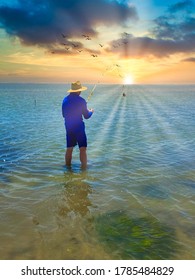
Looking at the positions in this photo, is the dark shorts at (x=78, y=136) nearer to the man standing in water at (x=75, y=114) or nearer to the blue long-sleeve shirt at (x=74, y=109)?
the man standing in water at (x=75, y=114)

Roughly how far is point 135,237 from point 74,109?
5202mm

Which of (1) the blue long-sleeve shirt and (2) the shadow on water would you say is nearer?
(2) the shadow on water

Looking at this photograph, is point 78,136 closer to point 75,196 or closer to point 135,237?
point 75,196

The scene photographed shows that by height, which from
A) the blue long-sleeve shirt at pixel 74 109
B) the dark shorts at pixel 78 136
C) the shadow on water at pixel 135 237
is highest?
the blue long-sleeve shirt at pixel 74 109

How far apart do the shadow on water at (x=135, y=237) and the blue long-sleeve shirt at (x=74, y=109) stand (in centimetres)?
400

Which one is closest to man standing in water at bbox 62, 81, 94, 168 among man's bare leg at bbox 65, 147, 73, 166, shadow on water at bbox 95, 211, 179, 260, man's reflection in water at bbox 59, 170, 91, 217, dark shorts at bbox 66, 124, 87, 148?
dark shorts at bbox 66, 124, 87, 148

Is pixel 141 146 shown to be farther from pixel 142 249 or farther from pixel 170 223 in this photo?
pixel 142 249

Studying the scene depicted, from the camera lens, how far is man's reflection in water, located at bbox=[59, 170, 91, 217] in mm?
7293

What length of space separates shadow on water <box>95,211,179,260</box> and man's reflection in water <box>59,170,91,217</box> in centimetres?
67

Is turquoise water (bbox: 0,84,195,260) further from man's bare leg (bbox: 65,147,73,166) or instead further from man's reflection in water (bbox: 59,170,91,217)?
man's bare leg (bbox: 65,147,73,166)

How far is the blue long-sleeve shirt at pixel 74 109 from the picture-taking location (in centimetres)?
1002

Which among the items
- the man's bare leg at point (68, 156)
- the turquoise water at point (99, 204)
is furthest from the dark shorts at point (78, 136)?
the turquoise water at point (99, 204)

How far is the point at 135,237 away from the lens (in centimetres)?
616

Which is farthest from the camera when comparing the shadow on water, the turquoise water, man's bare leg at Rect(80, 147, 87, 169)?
man's bare leg at Rect(80, 147, 87, 169)
